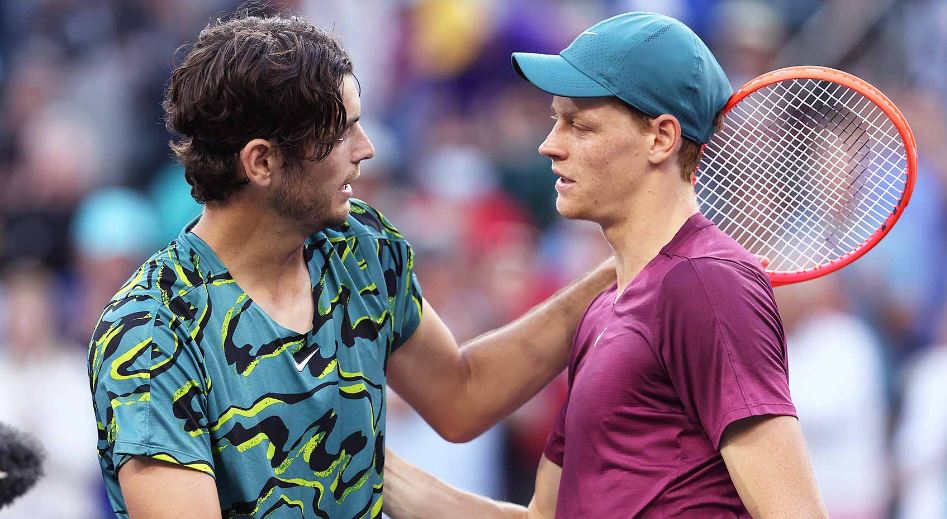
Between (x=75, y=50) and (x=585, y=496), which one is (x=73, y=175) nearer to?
(x=75, y=50)

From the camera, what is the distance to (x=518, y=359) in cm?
315

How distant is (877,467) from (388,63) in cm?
372

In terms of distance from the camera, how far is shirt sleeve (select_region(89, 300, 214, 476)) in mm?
2379

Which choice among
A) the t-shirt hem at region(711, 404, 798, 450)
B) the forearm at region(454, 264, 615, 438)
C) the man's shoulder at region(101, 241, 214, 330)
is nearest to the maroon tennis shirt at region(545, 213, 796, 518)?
the t-shirt hem at region(711, 404, 798, 450)

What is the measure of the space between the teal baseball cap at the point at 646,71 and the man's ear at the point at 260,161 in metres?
0.56

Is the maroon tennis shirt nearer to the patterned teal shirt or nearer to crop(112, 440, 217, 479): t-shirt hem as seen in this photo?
the patterned teal shirt

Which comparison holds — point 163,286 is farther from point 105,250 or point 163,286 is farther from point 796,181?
point 105,250

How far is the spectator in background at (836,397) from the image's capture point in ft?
16.9

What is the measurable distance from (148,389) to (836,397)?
136 inches

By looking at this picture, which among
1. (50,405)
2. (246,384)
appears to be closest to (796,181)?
(246,384)

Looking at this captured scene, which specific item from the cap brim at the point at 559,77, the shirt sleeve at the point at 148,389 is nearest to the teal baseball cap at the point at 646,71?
the cap brim at the point at 559,77

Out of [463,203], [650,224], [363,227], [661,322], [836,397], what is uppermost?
[363,227]

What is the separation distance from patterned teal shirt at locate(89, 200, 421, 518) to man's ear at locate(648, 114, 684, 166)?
0.70 meters

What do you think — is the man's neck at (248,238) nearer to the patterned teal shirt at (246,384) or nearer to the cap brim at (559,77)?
the patterned teal shirt at (246,384)
